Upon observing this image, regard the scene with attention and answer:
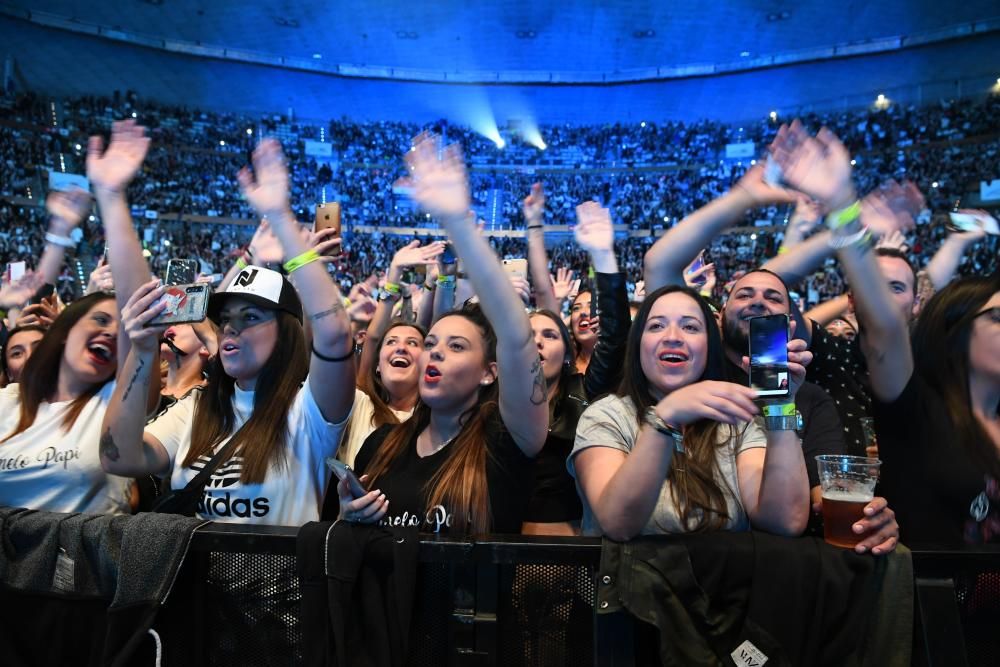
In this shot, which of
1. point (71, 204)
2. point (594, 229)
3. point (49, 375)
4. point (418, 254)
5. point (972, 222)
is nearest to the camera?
point (49, 375)

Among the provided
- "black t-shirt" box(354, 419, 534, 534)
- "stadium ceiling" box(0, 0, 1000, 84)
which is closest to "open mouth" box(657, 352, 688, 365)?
"black t-shirt" box(354, 419, 534, 534)

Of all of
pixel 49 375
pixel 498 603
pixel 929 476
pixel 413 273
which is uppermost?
pixel 413 273

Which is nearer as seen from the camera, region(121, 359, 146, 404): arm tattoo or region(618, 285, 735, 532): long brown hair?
region(618, 285, 735, 532): long brown hair

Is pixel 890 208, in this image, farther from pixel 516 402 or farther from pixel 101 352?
pixel 101 352

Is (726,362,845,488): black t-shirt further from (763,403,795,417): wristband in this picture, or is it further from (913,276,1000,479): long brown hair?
(763,403,795,417): wristband

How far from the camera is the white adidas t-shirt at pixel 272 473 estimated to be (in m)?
1.77

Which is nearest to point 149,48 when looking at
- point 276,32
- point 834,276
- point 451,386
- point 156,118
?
point 156,118

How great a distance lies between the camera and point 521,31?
1984cm

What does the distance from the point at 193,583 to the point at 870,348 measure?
5.78 feet

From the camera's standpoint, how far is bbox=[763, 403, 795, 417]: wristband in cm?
127

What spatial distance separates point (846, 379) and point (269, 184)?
2.01 metres

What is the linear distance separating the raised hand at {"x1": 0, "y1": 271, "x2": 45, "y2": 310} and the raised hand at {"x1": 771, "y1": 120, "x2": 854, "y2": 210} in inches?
158

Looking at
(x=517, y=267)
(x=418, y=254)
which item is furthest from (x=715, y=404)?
(x=418, y=254)

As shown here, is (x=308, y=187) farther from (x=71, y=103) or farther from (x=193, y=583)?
(x=193, y=583)
